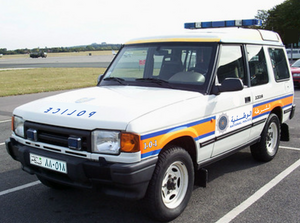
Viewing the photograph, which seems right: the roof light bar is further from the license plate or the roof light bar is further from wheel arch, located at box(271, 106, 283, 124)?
the license plate

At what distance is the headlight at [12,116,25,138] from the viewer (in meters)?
3.81

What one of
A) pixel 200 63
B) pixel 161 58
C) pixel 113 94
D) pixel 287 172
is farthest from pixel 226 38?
pixel 287 172

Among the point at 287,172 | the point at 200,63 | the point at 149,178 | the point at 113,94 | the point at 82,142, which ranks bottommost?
the point at 287,172

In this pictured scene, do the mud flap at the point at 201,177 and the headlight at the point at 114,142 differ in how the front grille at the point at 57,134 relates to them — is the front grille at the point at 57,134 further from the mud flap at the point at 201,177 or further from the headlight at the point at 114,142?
the mud flap at the point at 201,177

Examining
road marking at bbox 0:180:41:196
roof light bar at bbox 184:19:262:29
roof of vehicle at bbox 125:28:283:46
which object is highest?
roof light bar at bbox 184:19:262:29

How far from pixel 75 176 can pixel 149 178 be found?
707 mm

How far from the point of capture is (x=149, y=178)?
3.18 meters

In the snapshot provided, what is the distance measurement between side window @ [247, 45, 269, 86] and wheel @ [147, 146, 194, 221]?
190 cm

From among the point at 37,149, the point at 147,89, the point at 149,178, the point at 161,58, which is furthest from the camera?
the point at 161,58

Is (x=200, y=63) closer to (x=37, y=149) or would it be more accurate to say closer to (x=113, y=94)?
(x=113, y=94)

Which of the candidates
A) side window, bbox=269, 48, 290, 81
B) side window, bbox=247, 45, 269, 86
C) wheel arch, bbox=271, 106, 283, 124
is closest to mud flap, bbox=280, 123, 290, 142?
wheel arch, bbox=271, 106, 283, 124

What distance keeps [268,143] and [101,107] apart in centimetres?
336

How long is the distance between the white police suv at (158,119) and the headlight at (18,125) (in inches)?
0.5

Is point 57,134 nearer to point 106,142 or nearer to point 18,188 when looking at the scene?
point 106,142
